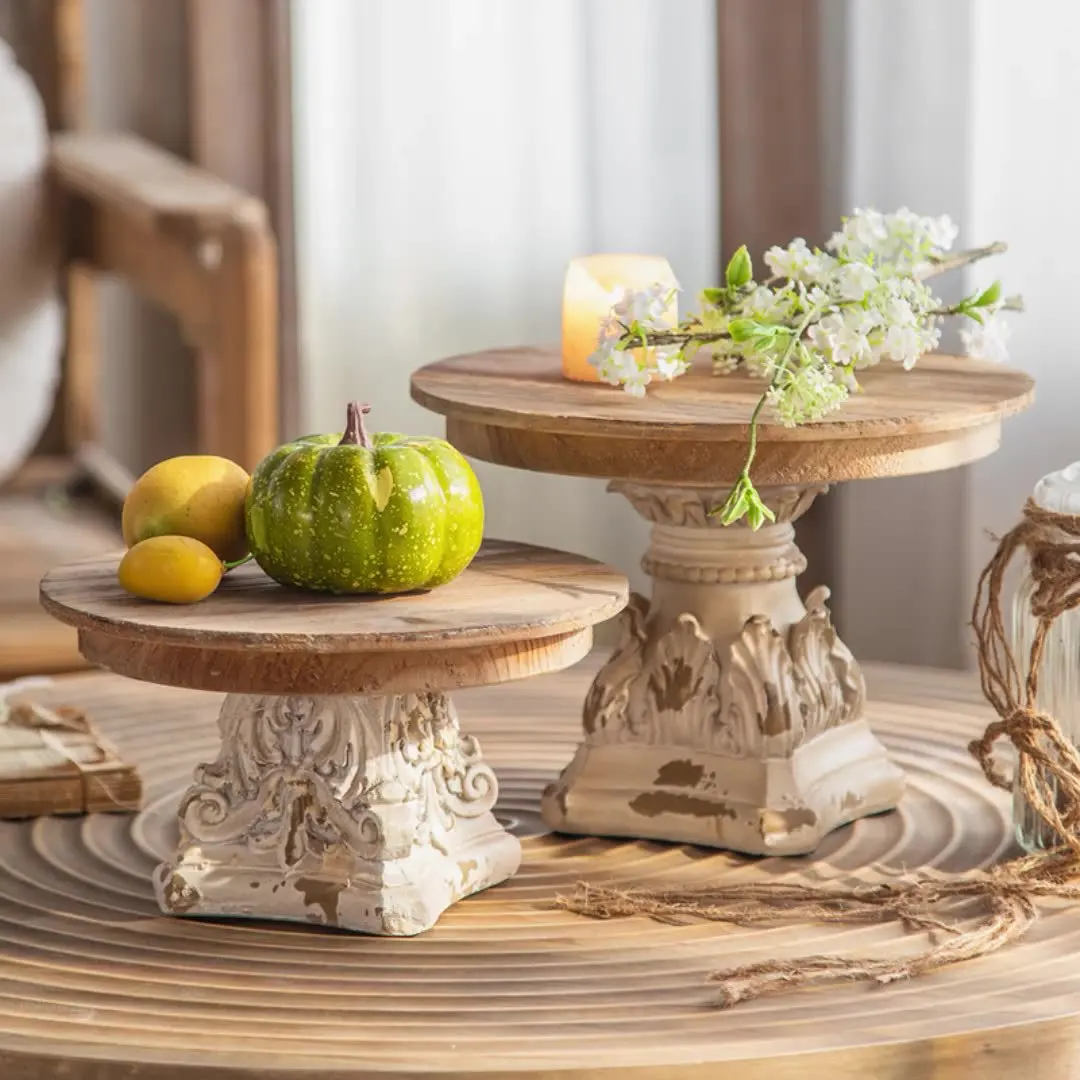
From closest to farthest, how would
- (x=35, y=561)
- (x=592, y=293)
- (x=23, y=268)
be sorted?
(x=592, y=293), (x=35, y=561), (x=23, y=268)

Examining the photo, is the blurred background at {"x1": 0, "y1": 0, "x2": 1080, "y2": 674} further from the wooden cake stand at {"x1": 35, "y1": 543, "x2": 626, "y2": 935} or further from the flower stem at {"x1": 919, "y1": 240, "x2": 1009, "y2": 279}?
the wooden cake stand at {"x1": 35, "y1": 543, "x2": 626, "y2": 935}

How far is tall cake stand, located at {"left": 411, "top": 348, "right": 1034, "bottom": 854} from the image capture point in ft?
4.15

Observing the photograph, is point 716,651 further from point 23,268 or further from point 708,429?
point 23,268

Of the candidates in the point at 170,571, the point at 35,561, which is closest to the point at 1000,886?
the point at 170,571

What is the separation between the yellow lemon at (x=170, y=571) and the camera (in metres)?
1.10

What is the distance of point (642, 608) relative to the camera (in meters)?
1.37

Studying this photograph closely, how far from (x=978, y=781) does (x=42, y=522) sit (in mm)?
1332

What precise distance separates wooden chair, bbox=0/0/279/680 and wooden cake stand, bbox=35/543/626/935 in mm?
795

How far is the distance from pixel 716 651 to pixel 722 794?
9 centimetres

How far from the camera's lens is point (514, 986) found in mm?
1076

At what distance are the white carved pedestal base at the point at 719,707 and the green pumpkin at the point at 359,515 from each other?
0.22 metres

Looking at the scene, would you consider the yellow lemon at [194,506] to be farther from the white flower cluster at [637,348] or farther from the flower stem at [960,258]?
the flower stem at [960,258]

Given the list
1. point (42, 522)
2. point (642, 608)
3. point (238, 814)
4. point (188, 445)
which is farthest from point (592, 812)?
point (188, 445)

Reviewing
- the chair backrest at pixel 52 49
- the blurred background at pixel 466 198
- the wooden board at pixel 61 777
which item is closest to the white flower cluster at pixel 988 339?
the wooden board at pixel 61 777
